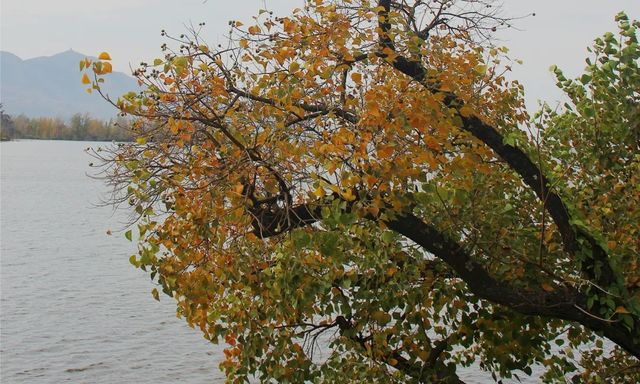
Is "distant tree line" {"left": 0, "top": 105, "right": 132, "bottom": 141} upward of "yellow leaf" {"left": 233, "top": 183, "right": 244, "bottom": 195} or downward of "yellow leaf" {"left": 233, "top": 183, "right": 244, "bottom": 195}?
upward

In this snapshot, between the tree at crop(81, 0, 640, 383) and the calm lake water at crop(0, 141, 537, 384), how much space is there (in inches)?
122

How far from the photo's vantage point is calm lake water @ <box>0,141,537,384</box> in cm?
1834

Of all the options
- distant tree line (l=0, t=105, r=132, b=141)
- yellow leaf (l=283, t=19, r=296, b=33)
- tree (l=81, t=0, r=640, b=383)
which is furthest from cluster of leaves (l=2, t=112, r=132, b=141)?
yellow leaf (l=283, t=19, r=296, b=33)

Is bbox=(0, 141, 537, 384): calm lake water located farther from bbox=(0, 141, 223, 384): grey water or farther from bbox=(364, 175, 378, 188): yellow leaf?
bbox=(364, 175, 378, 188): yellow leaf

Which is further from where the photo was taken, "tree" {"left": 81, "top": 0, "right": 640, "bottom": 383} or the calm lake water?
the calm lake water

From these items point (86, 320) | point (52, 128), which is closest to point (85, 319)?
point (86, 320)

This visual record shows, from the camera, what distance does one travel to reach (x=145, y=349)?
20.0 m

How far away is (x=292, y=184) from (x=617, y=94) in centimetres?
413

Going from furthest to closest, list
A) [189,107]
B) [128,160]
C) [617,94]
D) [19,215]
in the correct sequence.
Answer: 1. [19,215]
2. [617,94]
3. [128,160]
4. [189,107]

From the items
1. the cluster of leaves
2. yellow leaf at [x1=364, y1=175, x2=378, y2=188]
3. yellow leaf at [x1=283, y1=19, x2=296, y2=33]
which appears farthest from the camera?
the cluster of leaves

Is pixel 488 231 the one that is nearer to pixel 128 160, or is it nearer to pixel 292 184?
pixel 292 184

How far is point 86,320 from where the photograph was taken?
75.2ft

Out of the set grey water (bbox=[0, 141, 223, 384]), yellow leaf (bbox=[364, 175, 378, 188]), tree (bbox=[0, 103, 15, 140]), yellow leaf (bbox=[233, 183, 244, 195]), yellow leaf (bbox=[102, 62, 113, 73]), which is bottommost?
grey water (bbox=[0, 141, 223, 384])

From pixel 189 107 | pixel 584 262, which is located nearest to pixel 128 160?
pixel 189 107
